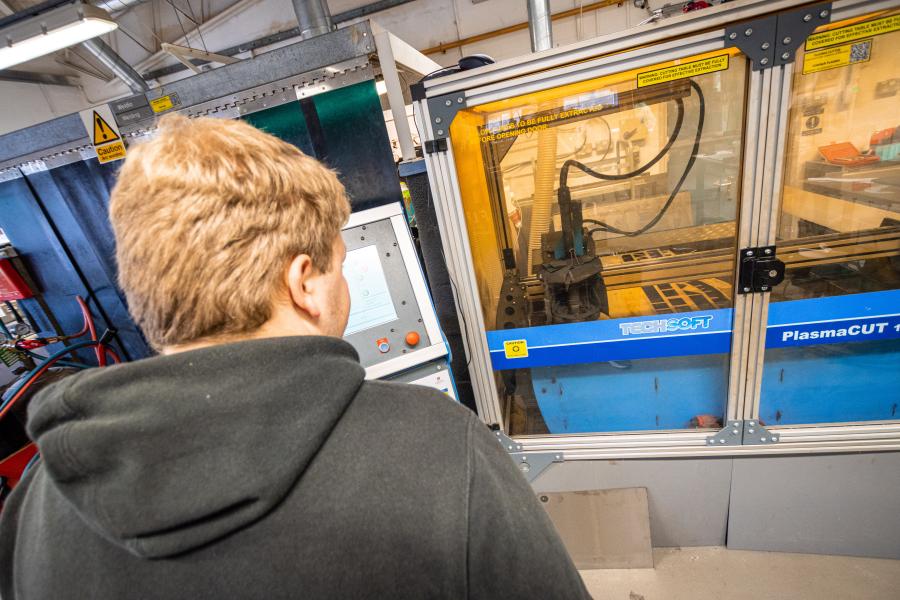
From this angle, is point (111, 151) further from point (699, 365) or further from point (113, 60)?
point (113, 60)

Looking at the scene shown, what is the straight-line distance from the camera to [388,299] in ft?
4.85

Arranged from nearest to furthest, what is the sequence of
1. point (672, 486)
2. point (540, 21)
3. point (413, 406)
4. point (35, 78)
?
1. point (413, 406)
2. point (672, 486)
3. point (540, 21)
4. point (35, 78)

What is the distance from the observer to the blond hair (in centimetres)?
55

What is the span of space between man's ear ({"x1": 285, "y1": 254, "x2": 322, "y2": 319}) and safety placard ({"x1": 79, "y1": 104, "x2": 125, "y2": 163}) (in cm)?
166

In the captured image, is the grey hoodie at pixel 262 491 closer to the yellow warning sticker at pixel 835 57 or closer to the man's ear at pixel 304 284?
the man's ear at pixel 304 284

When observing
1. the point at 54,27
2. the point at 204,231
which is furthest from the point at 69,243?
the point at 204,231

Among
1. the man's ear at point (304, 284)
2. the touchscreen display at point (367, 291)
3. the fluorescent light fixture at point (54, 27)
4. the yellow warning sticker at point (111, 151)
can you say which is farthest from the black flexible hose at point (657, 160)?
the fluorescent light fixture at point (54, 27)

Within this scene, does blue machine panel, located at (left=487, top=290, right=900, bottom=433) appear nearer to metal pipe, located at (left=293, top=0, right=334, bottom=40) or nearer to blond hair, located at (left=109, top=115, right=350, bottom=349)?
blond hair, located at (left=109, top=115, right=350, bottom=349)

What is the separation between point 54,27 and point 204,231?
Answer: 2433mm

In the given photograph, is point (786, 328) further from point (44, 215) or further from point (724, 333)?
point (44, 215)

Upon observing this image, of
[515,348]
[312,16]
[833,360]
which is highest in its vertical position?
[312,16]

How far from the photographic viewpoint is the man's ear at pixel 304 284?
0.61 metres

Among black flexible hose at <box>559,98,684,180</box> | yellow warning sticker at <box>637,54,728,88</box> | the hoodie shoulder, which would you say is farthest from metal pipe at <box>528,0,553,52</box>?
the hoodie shoulder

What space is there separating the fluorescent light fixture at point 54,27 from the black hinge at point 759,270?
3.10 metres
